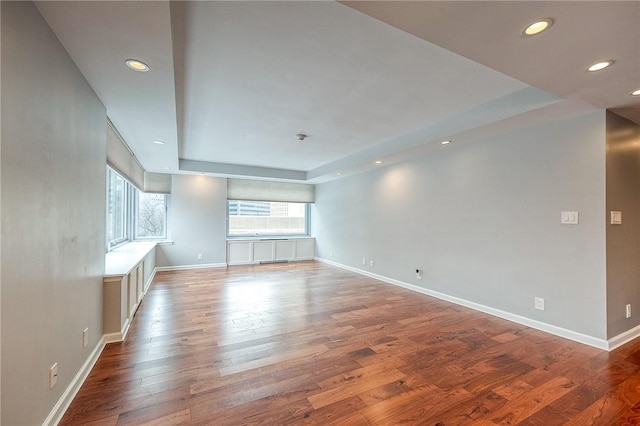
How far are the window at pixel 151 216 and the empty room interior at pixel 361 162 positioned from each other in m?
1.33

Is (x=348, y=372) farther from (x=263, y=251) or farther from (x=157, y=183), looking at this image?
(x=157, y=183)

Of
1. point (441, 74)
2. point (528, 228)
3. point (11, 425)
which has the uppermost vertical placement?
point (441, 74)

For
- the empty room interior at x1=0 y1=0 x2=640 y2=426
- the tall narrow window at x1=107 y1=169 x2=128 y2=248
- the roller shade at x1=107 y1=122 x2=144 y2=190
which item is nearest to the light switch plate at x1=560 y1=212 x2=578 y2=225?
the empty room interior at x1=0 y1=0 x2=640 y2=426

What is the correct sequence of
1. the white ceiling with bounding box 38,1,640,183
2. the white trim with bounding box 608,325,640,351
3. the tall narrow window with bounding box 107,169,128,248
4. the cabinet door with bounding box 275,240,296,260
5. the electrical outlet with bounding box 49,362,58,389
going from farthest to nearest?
the cabinet door with bounding box 275,240,296,260, the tall narrow window with bounding box 107,169,128,248, the white trim with bounding box 608,325,640,351, the electrical outlet with bounding box 49,362,58,389, the white ceiling with bounding box 38,1,640,183

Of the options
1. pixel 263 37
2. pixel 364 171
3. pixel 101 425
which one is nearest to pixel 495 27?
pixel 263 37

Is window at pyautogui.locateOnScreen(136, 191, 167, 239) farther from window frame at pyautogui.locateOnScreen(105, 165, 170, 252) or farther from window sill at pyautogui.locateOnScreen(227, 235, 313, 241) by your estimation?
window sill at pyautogui.locateOnScreen(227, 235, 313, 241)

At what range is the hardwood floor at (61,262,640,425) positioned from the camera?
1.77 meters

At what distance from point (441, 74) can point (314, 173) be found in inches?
181

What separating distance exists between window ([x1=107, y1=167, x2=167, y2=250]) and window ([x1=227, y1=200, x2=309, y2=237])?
1590 millimetres

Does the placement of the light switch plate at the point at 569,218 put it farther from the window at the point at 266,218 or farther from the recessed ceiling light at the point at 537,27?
the window at the point at 266,218

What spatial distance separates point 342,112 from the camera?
3225 mm

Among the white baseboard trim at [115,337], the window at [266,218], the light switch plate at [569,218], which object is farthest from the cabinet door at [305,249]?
the light switch plate at [569,218]

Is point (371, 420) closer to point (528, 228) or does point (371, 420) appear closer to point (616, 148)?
point (528, 228)

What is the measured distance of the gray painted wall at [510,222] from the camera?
2768 millimetres
